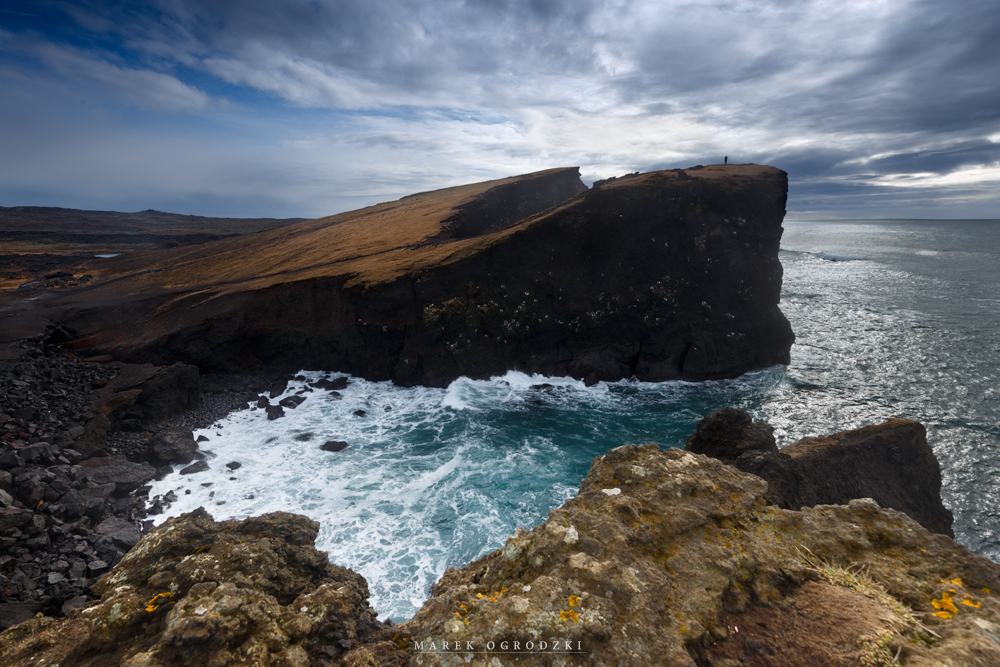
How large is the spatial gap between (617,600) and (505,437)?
1562 cm

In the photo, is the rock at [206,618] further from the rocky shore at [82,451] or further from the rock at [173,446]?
the rock at [173,446]

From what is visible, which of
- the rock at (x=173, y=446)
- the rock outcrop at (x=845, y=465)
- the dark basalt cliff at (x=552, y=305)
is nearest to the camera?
the rock outcrop at (x=845, y=465)

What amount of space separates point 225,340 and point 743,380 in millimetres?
31617

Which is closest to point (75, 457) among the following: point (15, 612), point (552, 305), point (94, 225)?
point (15, 612)

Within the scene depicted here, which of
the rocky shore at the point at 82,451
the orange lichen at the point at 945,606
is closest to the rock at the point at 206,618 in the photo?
the orange lichen at the point at 945,606

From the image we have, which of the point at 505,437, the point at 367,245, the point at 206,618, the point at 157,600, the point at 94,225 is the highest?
the point at 94,225

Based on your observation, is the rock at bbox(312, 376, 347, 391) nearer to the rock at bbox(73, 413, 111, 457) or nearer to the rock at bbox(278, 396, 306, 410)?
the rock at bbox(278, 396, 306, 410)

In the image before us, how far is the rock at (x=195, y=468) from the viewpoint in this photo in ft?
52.1

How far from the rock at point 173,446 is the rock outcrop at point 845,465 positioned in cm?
1950

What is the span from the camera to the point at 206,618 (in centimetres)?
392

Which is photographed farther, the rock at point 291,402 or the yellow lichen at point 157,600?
the rock at point 291,402

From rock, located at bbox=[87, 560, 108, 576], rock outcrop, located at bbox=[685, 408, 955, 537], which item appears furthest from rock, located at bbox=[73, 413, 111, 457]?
rock outcrop, located at bbox=[685, 408, 955, 537]

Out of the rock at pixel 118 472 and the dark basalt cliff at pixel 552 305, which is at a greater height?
the dark basalt cliff at pixel 552 305

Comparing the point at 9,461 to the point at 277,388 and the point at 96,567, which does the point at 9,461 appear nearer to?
the point at 96,567
